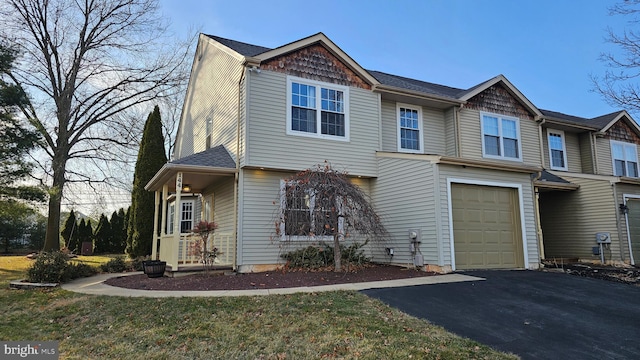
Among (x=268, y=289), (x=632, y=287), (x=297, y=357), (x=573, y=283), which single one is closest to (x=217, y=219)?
(x=268, y=289)

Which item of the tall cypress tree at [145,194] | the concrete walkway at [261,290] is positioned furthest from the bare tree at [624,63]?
the tall cypress tree at [145,194]

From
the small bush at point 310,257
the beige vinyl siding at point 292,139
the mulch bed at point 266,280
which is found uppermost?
the beige vinyl siding at point 292,139

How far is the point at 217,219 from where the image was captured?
12586 millimetres

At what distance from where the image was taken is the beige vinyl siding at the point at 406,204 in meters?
Result: 9.79

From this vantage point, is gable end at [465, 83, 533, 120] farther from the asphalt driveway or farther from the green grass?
the green grass

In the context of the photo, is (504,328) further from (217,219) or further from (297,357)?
(217,219)

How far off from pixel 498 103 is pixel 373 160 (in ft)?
18.5

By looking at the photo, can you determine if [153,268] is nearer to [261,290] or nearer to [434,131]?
[261,290]

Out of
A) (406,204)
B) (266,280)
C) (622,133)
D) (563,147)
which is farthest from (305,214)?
(622,133)

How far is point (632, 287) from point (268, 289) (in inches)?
300

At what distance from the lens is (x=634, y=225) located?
13.1 meters

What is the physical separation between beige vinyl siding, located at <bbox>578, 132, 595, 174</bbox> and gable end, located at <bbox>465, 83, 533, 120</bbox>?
12.4 ft

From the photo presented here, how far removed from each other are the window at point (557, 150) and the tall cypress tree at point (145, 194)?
16.1 meters

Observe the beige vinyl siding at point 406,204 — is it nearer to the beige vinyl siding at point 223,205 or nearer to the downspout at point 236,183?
the downspout at point 236,183
